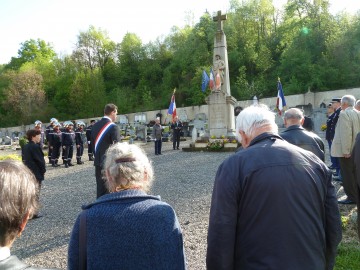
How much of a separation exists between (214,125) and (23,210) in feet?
53.6

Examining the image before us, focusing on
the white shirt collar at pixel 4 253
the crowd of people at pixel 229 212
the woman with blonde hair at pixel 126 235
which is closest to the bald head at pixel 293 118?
the crowd of people at pixel 229 212

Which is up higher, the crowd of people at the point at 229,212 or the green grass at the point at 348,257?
the crowd of people at the point at 229,212

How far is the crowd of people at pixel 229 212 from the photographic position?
1906 millimetres

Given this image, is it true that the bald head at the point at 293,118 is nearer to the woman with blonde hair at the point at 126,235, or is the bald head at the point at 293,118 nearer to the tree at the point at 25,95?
the woman with blonde hair at the point at 126,235

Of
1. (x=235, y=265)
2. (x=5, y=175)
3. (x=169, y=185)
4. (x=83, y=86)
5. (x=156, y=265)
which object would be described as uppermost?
(x=83, y=86)

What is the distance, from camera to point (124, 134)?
29719mm

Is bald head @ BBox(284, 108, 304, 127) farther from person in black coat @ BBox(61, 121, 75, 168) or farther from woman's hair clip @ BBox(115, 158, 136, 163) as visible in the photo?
person in black coat @ BBox(61, 121, 75, 168)

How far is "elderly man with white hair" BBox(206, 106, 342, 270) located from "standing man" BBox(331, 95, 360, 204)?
461 centimetres

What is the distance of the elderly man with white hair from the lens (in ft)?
7.19

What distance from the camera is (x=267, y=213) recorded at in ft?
7.24

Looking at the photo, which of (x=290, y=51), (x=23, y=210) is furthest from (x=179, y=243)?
(x=290, y=51)

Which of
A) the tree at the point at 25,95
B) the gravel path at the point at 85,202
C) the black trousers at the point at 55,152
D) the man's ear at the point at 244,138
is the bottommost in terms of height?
the gravel path at the point at 85,202

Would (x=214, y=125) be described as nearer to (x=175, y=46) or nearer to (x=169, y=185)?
(x=169, y=185)

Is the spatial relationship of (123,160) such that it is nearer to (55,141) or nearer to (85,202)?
(85,202)
